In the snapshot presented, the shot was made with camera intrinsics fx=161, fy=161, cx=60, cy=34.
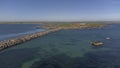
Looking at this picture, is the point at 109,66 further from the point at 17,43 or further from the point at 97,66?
the point at 17,43

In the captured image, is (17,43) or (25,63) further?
(17,43)

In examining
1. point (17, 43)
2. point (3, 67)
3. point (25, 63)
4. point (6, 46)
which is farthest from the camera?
point (17, 43)

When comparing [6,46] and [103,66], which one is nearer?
[103,66]

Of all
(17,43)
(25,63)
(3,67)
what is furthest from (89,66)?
(17,43)

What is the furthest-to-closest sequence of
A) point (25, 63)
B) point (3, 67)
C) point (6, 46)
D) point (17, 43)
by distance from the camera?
point (17, 43) < point (6, 46) < point (25, 63) < point (3, 67)

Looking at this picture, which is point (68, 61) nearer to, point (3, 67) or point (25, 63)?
point (25, 63)

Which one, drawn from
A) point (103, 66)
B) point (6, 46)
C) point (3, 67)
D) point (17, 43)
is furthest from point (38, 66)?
point (17, 43)


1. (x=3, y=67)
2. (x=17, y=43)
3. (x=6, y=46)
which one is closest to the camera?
(x=3, y=67)
